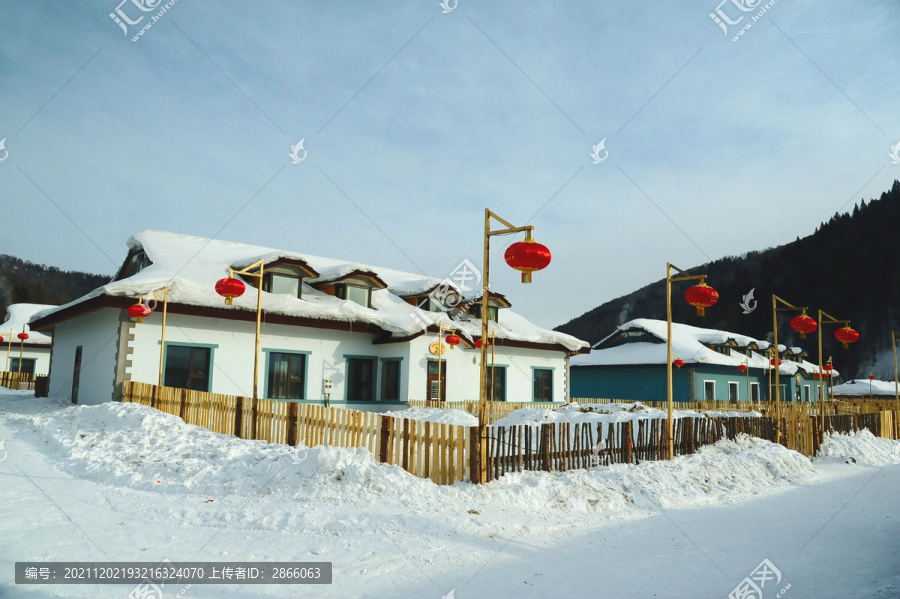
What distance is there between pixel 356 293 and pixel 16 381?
27140mm

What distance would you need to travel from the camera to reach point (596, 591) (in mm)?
5543

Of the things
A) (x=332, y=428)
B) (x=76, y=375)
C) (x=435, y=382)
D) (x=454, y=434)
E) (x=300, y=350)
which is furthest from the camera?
(x=435, y=382)

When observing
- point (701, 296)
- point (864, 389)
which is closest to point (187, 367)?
point (701, 296)

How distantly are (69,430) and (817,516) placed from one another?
1657 centimetres

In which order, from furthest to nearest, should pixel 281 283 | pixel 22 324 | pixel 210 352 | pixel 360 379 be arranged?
pixel 22 324, pixel 360 379, pixel 281 283, pixel 210 352

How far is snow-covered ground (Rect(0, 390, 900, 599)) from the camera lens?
5.85m

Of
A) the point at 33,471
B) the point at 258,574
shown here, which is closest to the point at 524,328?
the point at 33,471

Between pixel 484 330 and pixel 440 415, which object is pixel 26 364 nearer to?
pixel 440 415

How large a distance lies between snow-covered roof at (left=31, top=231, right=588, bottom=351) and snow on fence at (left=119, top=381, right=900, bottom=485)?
3.27 metres

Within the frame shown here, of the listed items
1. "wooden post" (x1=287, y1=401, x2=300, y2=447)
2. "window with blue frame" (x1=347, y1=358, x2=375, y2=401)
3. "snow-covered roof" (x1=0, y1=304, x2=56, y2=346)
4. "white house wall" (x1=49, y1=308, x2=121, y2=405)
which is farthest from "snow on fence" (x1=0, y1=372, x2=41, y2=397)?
"wooden post" (x1=287, y1=401, x2=300, y2=447)

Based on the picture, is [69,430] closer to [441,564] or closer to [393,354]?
[393,354]

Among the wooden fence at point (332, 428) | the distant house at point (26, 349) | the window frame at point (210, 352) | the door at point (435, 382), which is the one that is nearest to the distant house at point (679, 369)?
the door at point (435, 382)

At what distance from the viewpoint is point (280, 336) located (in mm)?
20250

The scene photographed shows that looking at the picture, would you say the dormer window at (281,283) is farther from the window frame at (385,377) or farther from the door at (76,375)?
the door at (76,375)
